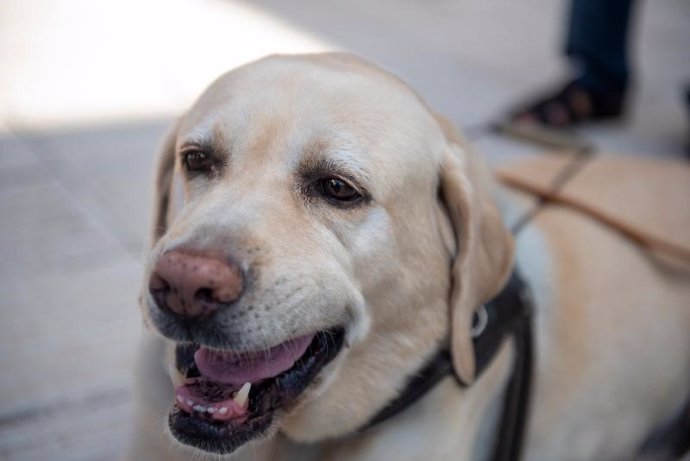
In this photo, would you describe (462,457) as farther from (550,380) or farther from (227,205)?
(227,205)

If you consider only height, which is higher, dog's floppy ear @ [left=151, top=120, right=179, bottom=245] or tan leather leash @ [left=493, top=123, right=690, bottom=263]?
dog's floppy ear @ [left=151, top=120, right=179, bottom=245]

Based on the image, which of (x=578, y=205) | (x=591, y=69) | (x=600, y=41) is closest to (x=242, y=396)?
(x=578, y=205)

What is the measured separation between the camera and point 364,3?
862 cm

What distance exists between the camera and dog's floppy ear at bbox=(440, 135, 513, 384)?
7.92ft

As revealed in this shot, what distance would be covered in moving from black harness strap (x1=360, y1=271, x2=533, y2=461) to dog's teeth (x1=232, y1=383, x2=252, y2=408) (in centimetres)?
44

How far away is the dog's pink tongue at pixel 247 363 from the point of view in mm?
2201

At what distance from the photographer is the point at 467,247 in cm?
242

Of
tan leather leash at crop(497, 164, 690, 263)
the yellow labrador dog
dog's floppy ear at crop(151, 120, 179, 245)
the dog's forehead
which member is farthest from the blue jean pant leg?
dog's floppy ear at crop(151, 120, 179, 245)

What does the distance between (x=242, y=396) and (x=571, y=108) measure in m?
4.43

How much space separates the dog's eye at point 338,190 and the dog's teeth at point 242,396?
0.54m

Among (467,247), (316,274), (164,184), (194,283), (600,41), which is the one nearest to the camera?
(194,283)

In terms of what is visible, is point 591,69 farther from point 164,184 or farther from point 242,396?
point 242,396

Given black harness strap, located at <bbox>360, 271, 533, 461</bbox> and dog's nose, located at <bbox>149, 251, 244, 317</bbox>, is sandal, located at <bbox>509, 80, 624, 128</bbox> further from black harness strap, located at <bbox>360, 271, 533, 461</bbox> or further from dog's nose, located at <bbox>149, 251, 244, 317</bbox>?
dog's nose, located at <bbox>149, 251, 244, 317</bbox>

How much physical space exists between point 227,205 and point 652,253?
189 centimetres
